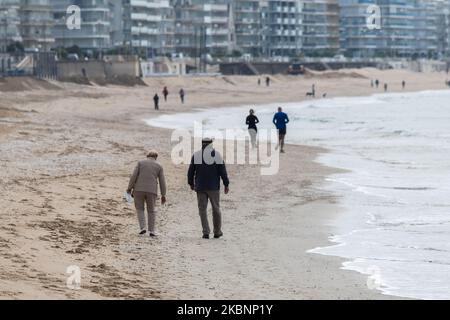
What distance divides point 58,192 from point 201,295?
707 centimetres

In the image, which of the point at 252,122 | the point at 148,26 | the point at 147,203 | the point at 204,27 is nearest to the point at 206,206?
the point at 147,203

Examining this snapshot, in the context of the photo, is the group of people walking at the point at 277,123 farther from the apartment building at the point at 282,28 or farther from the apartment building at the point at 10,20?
the apartment building at the point at 282,28

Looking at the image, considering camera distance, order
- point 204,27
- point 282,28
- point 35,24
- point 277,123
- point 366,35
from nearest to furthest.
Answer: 1. point 277,123
2. point 35,24
3. point 204,27
4. point 282,28
5. point 366,35

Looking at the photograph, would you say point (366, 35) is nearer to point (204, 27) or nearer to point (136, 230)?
point (204, 27)

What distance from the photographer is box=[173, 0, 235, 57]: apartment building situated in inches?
5389

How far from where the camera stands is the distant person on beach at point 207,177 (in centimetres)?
1500

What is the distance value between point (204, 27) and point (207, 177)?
12657 centimetres

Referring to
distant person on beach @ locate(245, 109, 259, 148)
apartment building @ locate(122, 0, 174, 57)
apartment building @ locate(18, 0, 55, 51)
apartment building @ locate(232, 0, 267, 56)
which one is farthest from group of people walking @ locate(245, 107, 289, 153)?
apartment building @ locate(232, 0, 267, 56)

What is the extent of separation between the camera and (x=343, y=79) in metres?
134

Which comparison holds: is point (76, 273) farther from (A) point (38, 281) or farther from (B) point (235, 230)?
(B) point (235, 230)

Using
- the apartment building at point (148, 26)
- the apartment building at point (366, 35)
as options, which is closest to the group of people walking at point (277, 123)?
the apartment building at point (148, 26)

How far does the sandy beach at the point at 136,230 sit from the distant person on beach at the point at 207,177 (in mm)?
394

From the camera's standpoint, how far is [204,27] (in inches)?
5531
